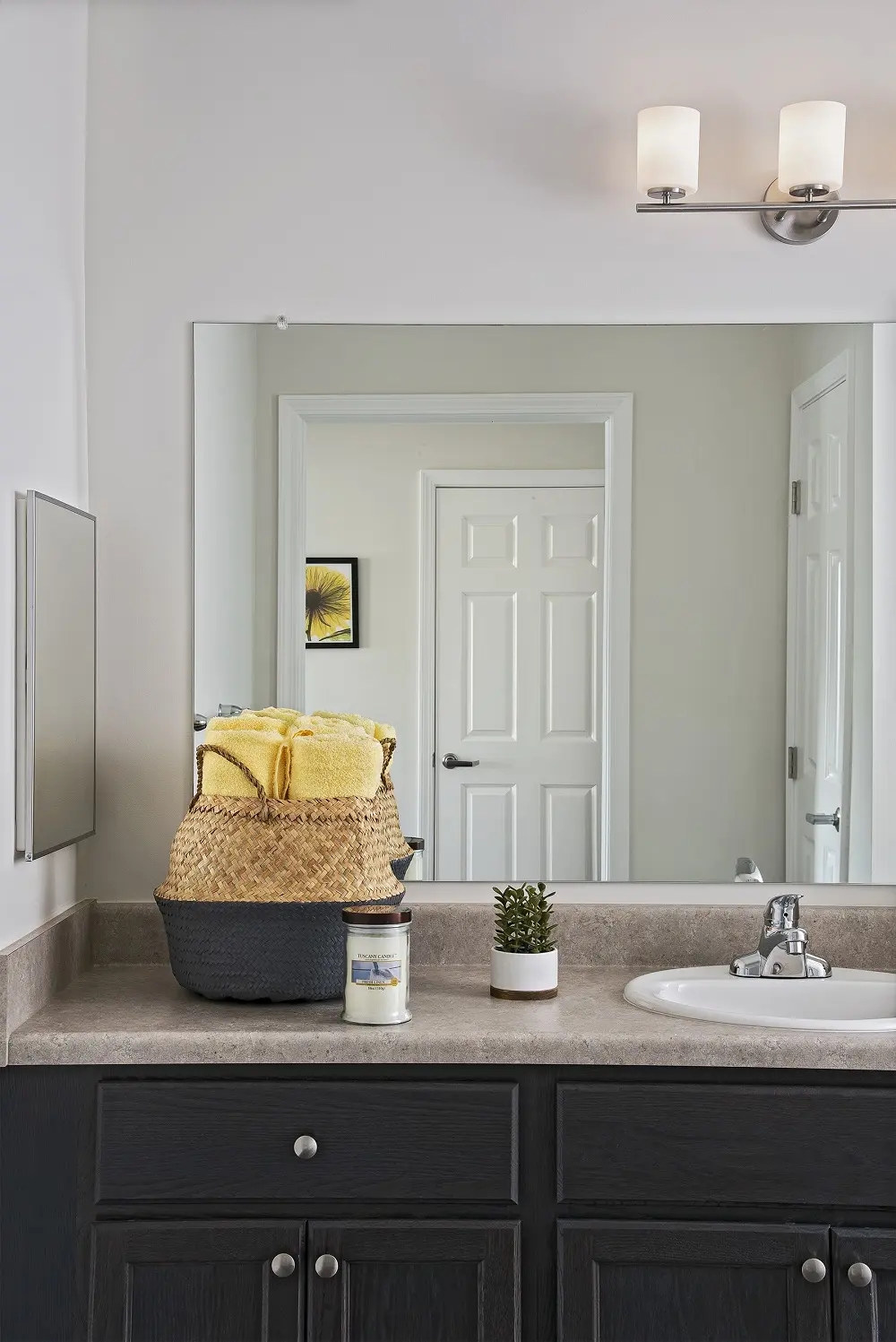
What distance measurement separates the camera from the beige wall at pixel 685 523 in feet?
6.61

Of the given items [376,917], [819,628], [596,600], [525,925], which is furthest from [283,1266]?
[819,628]

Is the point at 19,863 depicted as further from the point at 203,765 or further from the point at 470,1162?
the point at 470,1162

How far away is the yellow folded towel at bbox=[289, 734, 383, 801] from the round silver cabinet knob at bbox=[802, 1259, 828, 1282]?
2.77 feet

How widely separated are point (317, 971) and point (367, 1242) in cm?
35

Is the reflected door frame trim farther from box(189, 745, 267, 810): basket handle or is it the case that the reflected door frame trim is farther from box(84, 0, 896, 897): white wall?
box(189, 745, 267, 810): basket handle

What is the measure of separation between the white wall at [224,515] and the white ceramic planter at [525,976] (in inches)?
24.1

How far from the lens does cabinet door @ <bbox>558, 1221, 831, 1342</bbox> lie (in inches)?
60.6

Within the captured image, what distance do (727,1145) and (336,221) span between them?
1.54m

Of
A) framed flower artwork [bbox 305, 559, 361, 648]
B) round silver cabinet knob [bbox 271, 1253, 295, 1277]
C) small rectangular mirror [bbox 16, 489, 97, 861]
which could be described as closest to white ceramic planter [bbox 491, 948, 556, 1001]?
round silver cabinet knob [bbox 271, 1253, 295, 1277]

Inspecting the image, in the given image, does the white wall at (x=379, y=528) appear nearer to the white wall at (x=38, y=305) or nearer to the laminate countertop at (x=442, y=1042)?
the white wall at (x=38, y=305)

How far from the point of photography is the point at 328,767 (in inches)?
68.7

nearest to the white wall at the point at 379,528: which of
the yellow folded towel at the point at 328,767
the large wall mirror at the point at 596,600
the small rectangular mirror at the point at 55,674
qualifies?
the large wall mirror at the point at 596,600

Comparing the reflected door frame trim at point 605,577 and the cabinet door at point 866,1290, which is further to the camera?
the reflected door frame trim at point 605,577

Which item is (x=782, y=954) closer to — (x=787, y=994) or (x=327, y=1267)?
(x=787, y=994)
